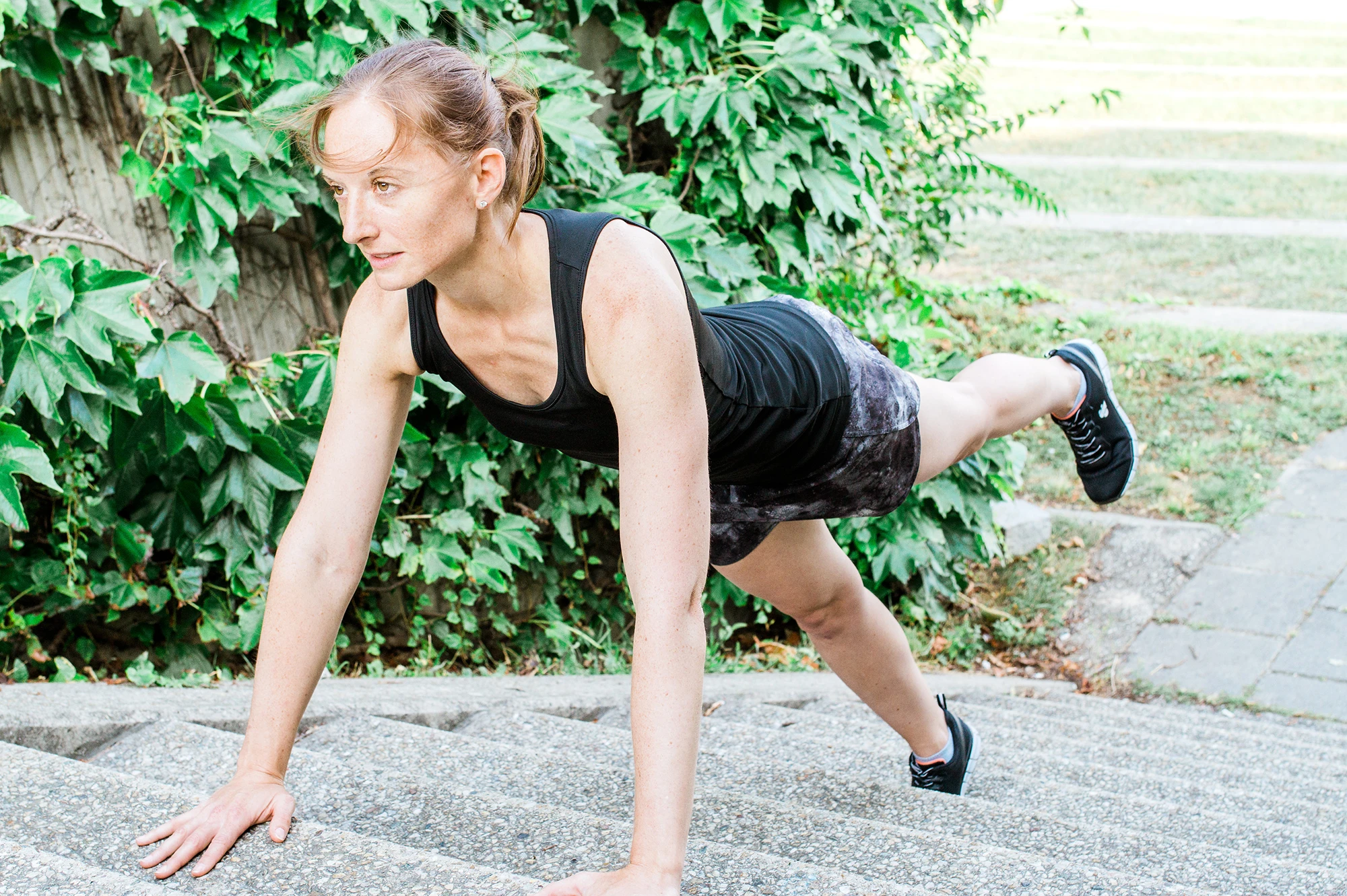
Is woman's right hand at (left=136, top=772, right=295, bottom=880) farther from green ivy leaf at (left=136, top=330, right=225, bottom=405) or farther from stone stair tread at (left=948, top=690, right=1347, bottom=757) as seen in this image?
stone stair tread at (left=948, top=690, right=1347, bottom=757)

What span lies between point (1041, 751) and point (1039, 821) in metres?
0.78

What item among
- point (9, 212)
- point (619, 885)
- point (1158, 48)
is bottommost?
point (619, 885)

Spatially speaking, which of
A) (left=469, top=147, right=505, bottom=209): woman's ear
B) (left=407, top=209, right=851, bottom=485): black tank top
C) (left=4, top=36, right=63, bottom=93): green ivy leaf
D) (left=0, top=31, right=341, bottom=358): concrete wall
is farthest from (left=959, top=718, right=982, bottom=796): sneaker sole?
(left=4, top=36, right=63, bottom=93): green ivy leaf

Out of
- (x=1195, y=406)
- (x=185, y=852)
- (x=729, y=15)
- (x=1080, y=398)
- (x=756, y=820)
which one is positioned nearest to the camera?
(x=185, y=852)

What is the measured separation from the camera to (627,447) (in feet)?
5.10

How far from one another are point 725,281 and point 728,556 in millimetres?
1486

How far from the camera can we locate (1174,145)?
13.6 m

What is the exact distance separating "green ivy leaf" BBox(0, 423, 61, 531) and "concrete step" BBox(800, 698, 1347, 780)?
190cm

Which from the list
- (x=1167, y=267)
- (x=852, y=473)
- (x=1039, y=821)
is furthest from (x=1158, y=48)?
(x=1039, y=821)

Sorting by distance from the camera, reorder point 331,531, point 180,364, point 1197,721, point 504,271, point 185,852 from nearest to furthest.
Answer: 1. point 185,852
2. point 504,271
3. point 331,531
4. point 180,364
5. point 1197,721

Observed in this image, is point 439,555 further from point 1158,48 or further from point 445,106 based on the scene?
point 1158,48

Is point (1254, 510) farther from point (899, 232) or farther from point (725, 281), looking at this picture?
point (725, 281)

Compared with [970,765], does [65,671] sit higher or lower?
higher

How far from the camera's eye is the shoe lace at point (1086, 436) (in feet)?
9.16
